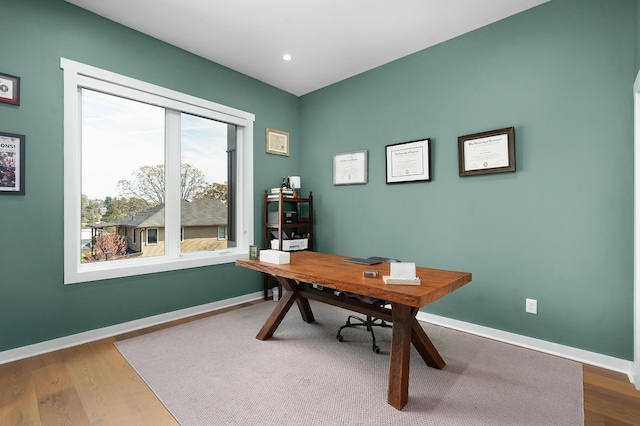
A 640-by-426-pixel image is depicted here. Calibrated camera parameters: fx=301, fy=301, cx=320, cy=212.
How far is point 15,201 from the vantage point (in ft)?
7.45

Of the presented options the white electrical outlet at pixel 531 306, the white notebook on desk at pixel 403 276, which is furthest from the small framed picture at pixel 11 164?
the white electrical outlet at pixel 531 306

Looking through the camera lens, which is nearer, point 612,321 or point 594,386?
point 594,386

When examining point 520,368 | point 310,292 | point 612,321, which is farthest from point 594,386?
point 310,292

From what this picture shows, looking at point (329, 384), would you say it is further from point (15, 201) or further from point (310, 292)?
point (15, 201)

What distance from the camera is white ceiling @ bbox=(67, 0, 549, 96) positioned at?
2.48m

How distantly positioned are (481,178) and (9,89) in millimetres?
3884

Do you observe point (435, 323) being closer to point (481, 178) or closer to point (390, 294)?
point (481, 178)

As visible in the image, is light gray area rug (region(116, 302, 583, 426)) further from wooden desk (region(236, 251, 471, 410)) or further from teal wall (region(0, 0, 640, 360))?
teal wall (region(0, 0, 640, 360))

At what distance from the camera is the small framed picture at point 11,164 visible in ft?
7.26

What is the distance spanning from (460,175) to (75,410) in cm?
331

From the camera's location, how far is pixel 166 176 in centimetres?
319

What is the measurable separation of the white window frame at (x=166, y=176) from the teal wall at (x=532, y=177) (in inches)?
65.9

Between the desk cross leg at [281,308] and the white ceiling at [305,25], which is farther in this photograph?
the desk cross leg at [281,308]

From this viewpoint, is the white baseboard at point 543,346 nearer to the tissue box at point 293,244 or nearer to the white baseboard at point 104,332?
the tissue box at point 293,244
